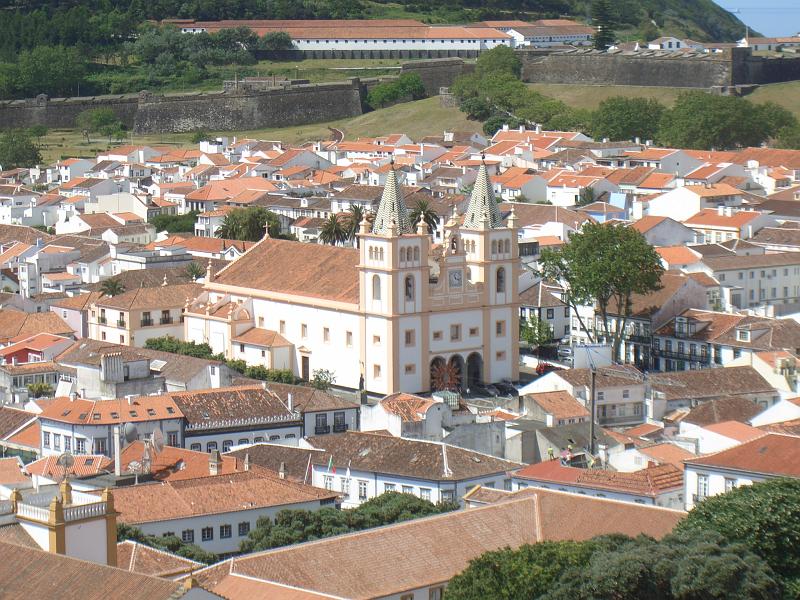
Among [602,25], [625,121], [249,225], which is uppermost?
[602,25]

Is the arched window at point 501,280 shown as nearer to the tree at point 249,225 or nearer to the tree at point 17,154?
the tree at point 249,225

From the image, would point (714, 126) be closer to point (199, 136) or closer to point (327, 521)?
point (199, 136)

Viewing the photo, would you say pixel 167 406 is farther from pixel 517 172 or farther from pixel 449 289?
pixel 517 172

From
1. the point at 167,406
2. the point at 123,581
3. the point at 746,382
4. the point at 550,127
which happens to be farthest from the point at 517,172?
the point at 123,581

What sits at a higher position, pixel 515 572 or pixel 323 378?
pixel 515 572

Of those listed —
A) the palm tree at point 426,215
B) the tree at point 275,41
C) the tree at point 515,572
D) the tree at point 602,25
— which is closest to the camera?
the tree at point 515,572

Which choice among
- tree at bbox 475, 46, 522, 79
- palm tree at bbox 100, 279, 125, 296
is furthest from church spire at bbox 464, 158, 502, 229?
tree at bbox 475, 46, 522, 79

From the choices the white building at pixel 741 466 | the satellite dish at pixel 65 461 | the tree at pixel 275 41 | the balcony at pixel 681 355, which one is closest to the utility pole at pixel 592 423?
the white building at pixel 741 466

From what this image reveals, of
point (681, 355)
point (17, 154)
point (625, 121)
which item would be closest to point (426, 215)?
point (681, 355)
